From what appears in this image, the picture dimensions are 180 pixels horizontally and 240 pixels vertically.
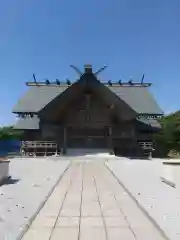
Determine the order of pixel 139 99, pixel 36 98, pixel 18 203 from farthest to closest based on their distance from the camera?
pixel 139 99
pixel 36 98
pixel 18 203

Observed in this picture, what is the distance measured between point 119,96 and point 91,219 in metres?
26.2

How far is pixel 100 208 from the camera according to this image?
20.6 ft

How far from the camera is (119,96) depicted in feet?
102

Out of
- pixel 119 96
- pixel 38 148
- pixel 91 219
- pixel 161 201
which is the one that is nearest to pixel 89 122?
pixel 38 148

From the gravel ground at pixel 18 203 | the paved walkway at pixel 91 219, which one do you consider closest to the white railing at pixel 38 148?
the gravel ground at pixel 18 203

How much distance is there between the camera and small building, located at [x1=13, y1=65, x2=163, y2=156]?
2594 cm

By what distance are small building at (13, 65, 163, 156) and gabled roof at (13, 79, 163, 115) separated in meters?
0.09

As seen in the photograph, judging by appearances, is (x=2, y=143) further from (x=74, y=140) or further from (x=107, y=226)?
(x=107, y=226)

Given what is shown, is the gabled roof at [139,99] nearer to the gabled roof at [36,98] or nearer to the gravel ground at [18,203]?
the gabled roof at [36,98]

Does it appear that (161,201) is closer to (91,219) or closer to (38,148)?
(91,219)

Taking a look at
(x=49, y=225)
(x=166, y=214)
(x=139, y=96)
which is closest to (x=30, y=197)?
(x=49, y=225)

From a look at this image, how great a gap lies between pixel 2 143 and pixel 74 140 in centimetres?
970

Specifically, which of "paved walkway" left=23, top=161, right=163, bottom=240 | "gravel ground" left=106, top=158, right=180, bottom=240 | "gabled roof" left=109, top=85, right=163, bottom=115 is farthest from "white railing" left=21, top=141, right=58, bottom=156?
"paved walkway" left=23, top=161, right=163, bottom=240

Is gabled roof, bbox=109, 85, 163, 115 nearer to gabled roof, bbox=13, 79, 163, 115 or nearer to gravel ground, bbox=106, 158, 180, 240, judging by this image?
gabled roof, bbox=13, 79, 163, 115
